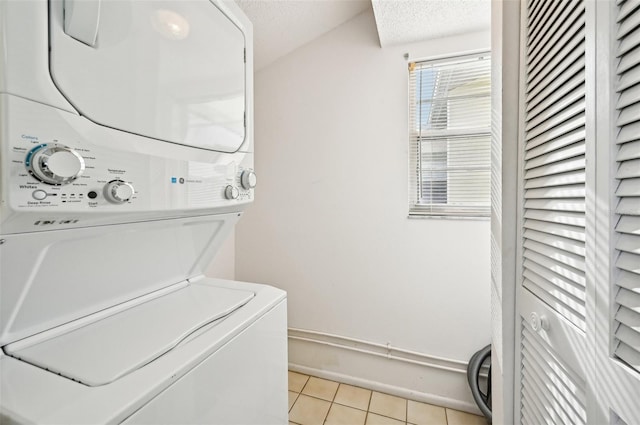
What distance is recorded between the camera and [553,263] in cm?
92

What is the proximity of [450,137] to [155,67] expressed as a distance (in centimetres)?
192

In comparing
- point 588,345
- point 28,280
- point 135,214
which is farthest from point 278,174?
point 588,345

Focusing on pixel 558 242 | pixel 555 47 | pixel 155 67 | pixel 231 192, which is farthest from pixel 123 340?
pixel 555 47

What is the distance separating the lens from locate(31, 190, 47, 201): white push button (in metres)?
0.58

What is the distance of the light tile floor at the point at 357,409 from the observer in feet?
6.43

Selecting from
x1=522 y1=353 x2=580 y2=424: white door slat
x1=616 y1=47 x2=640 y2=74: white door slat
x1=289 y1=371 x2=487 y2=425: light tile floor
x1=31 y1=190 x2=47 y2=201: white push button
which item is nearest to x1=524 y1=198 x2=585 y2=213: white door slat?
x1=616 y1=47 x2=640 y2=74: white door slat

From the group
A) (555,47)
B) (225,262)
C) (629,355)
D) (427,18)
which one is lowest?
(225,262)

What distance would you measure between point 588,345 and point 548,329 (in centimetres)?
22

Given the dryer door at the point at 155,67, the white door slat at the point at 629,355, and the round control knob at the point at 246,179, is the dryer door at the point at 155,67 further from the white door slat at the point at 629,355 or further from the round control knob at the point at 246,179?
the white door slat at the point at 629,355

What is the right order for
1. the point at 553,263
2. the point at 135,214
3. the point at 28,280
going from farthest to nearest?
the point at 553,263 → the point at 135,214 → the point at 28,280

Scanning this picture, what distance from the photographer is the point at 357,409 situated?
2062 mm

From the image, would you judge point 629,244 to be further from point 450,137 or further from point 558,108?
point 450,137

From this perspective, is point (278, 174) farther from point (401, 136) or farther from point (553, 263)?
point (553, 263)

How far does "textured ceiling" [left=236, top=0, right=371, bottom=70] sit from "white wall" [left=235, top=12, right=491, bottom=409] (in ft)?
0.27
